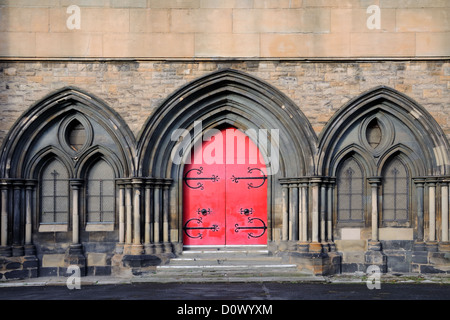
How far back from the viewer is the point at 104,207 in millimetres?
11727

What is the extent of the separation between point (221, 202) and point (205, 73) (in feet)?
8.12

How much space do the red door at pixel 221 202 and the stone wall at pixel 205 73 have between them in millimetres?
1423

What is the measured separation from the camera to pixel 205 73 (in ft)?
37.6

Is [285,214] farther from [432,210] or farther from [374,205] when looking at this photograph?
[432,210]

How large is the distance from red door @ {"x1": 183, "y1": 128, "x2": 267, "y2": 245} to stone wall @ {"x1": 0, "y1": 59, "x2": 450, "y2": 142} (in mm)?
1423

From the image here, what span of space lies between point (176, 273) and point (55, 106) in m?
3.77

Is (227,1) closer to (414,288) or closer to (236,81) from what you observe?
(236,81)

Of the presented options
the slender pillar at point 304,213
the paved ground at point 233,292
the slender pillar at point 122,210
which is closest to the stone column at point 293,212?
the slender pillar at point 304,213

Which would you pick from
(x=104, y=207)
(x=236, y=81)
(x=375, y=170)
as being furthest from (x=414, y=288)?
(x=104, y=207)

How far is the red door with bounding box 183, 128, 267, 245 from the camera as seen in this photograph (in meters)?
11.9

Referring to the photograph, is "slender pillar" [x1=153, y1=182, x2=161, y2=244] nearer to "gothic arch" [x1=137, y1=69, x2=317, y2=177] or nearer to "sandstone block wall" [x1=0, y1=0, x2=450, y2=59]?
"gothic arch" [x1=137, y1=69, x2=317, y2=177]

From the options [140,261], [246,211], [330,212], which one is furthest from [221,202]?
[330,212]

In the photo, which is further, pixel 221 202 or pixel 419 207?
pixel 221 202

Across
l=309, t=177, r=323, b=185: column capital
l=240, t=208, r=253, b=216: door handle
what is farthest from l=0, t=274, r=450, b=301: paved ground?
l=309, t=177, r=323, b=185: column capital
